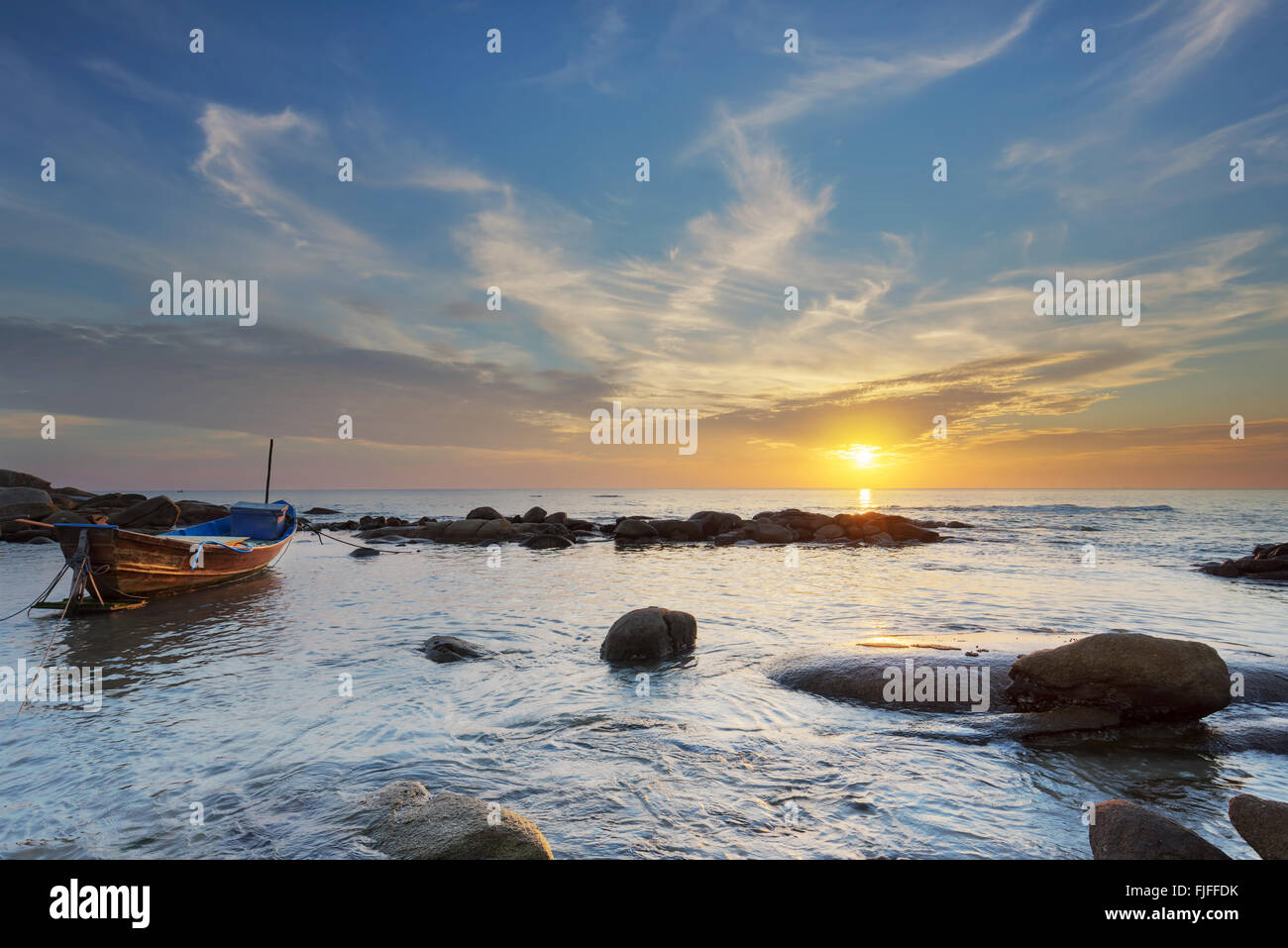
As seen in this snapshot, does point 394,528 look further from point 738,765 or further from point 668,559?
point 738,765

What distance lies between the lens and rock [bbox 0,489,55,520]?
41481 mm

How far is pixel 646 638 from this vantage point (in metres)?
11.6

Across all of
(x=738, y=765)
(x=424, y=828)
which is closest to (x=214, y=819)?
(x=424, y=828)

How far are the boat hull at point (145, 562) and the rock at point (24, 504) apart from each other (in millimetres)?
32597

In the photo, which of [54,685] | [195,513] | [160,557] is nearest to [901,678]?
[54,685]

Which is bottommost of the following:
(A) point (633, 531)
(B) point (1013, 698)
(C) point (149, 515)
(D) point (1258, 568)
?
(D) point (1258, 568)

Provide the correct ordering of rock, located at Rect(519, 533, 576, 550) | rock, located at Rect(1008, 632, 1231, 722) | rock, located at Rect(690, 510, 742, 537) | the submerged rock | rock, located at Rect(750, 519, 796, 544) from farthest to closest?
rock, located at Rect(690, 510, 742, 537)
rock, located at Rect(750, 519, 796, 544)
rock, located at Rect(519, 533, 576, 550)
the submerged rock
rock, located at Rect(1008, 632, 1231, 722)

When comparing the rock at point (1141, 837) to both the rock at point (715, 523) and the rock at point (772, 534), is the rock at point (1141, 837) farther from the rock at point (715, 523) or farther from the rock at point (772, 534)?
the rock at point (715, 523)

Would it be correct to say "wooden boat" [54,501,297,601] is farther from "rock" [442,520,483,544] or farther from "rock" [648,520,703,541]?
"rock" [648,520,703,541]

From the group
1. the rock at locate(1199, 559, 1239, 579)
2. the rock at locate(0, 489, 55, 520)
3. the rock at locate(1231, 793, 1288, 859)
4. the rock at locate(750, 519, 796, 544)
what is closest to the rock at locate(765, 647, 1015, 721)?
the rock at locate(1231, 793, 1288, 859)

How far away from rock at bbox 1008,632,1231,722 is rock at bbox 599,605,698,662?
5.95 metres

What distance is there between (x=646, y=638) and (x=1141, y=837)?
317 inches

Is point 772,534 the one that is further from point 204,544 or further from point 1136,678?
point 1136,678

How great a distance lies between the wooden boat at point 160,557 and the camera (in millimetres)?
15812
